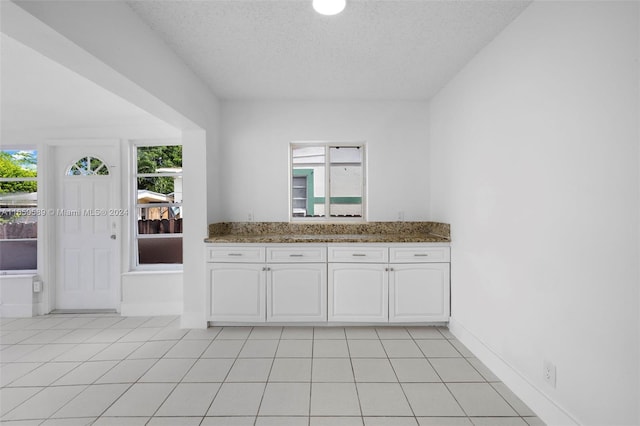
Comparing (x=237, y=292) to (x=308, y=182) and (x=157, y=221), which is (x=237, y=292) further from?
(x=308, y=182)

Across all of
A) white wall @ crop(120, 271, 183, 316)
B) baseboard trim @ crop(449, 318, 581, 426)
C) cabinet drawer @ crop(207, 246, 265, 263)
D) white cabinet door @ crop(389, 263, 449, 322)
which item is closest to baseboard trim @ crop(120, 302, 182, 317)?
white wall @ crop(120, 271, 183, 316)

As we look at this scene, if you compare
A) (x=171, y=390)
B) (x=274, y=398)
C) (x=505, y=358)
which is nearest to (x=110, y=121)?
(x=171, y=390)

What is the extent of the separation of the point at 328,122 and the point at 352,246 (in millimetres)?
1474

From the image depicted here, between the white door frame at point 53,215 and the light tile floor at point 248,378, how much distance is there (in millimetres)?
572

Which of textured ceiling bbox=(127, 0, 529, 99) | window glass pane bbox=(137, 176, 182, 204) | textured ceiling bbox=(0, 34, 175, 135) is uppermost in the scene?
textured ceiling bbox=(127, 0, 529, 99)

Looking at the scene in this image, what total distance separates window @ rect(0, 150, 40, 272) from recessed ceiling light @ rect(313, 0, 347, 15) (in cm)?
390

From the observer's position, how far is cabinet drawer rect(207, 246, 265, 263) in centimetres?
290

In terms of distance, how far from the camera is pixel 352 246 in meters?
2.90

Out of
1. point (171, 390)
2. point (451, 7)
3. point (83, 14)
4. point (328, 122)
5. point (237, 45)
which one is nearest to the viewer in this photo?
point (83, 14)

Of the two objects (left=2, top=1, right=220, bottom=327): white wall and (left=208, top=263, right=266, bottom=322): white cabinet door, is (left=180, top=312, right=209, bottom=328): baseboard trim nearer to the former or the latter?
(left=2, top=1, right=220, bottom=327): white wall

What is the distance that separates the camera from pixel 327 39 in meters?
2.15

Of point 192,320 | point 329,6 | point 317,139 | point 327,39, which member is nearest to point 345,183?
point 317,139

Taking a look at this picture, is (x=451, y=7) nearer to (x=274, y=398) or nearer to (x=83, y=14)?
(x=83, y=14)

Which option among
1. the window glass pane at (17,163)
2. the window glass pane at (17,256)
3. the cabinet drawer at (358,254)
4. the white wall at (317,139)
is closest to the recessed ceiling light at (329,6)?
the white wall at (317,139)
